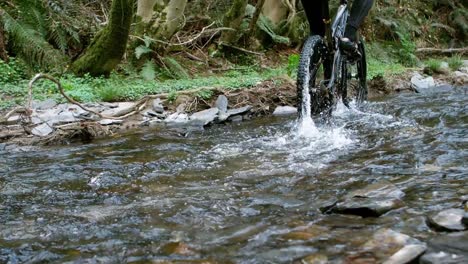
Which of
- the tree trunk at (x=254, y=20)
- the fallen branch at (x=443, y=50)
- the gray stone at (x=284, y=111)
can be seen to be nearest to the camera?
the gray stone at (x=284, y=111)

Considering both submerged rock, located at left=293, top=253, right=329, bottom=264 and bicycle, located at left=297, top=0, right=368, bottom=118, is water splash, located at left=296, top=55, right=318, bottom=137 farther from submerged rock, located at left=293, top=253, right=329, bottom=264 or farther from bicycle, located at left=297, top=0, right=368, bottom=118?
submerged rock, located at left=293, top=253, right=329, bottom=264

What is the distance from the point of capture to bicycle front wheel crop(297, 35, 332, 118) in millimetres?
4121

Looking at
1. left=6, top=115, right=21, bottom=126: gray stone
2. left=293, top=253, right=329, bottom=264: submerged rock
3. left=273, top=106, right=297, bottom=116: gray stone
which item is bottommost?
left=273, top=106, right=297, bottom=116: gray stone

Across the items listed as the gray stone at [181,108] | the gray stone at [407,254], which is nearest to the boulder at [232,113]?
the gray stone at [181,108]

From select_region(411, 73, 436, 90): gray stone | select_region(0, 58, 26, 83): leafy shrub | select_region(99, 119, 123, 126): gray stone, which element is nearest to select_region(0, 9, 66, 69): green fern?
select_region(0, 58, 26, 83): leafy shrub

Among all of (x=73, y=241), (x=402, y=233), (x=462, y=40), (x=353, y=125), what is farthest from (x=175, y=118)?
(x=462, y=40)

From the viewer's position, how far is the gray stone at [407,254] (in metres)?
1.64

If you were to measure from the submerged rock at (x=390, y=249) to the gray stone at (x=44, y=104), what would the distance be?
16.8ft

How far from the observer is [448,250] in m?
1.69

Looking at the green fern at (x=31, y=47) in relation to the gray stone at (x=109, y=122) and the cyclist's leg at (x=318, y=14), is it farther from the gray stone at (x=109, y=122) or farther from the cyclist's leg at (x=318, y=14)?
the cyclist's leg at (x=318, y=14)

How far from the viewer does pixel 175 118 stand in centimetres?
602

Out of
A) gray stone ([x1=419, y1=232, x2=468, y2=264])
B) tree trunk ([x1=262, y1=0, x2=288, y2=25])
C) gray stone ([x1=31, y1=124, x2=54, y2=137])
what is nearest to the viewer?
gray stone ([x1=419, y1=232, x2=468, y2=264])

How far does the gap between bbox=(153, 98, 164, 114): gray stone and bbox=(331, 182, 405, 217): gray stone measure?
13.6ft

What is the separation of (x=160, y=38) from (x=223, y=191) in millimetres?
7582
